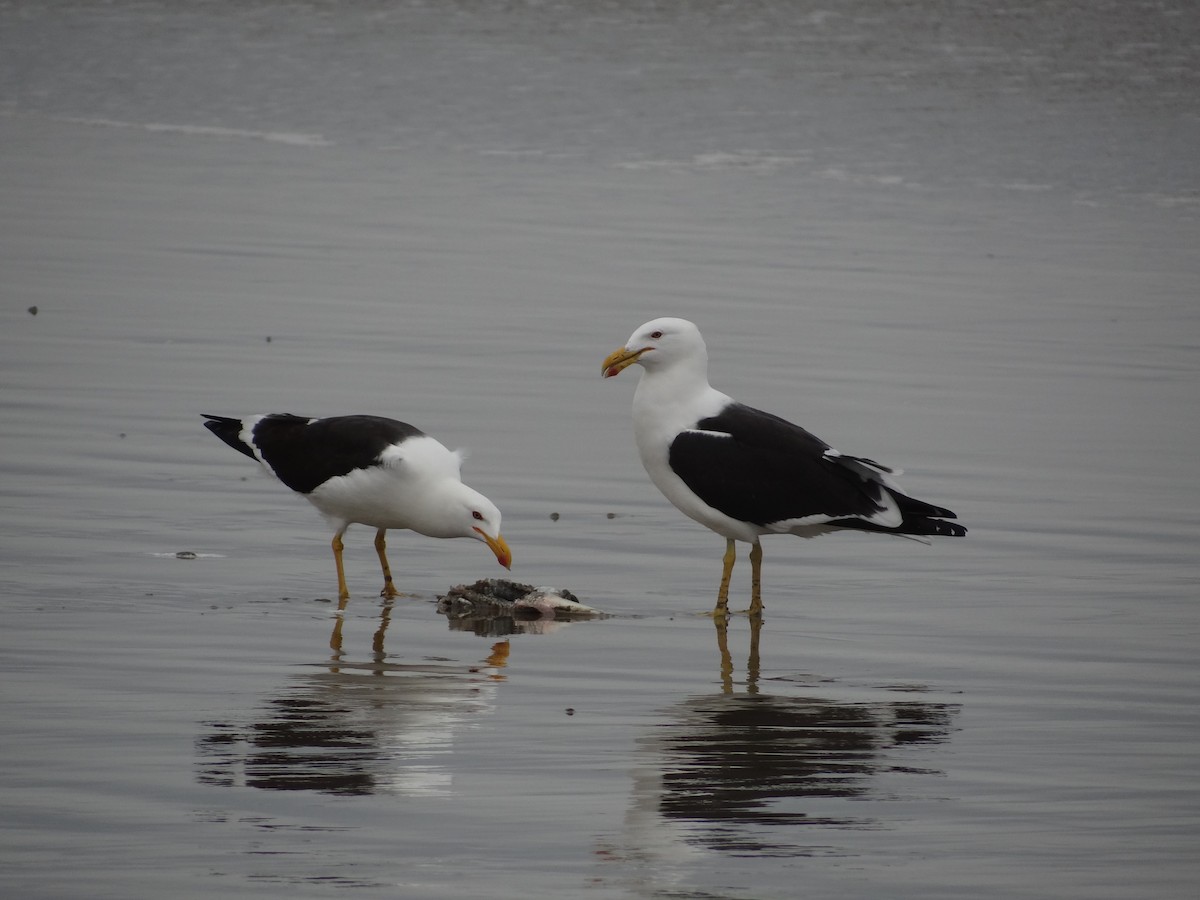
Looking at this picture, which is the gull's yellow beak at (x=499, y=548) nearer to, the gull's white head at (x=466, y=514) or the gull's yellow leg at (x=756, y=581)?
the gull's white head at (x=466, y=514)

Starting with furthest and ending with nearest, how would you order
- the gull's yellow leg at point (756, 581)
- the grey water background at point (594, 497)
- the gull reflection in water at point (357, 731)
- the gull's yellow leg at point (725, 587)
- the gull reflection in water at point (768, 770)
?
the gull's yellow leg at point (756, 581)
the gull's yellow leg at point (725, 587)
the gull reflection in water at point (357, 731)
the grey water background at point (594, 497)
the gull reflection in water at point (768, 770)

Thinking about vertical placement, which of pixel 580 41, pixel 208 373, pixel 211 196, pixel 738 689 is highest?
pixel 580 41

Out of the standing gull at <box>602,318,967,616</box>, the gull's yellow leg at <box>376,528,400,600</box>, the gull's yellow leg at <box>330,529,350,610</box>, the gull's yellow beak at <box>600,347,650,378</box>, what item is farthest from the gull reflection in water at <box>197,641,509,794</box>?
the gull's yellow beak at <box>600,347,650,378</box>

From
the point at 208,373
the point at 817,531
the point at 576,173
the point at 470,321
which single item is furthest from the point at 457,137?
the point at 817,531

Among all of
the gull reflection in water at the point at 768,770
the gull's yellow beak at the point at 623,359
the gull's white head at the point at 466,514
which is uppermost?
the gull's yellow beak at the point at 623,359

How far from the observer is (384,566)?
332 inches

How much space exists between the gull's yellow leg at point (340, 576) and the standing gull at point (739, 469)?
1.33 meters

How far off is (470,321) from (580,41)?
16142 mm

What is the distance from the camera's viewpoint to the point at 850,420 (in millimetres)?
11406

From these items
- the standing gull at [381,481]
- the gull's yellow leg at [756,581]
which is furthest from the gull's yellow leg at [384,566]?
the gull's yellow leg at [756,581]

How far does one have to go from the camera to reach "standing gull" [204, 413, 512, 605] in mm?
8367

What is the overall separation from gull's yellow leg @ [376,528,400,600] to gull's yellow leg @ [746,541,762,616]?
1.44m

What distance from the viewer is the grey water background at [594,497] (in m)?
5.48

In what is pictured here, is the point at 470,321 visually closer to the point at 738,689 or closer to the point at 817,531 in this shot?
the point at 817,531
